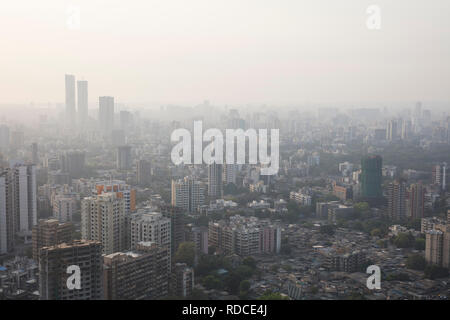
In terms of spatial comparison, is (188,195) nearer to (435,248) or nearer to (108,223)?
(108,223)

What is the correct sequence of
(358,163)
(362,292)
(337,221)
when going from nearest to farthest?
(362,292) < (337,221) < (358,163)

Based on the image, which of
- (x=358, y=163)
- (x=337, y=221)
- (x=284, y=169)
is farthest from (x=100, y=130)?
(x=358, y=163)

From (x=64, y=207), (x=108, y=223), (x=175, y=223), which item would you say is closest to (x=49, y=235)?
(x=108, y=223)

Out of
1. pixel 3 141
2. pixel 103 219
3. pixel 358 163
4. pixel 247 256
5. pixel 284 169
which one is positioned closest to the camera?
pixel 103 219

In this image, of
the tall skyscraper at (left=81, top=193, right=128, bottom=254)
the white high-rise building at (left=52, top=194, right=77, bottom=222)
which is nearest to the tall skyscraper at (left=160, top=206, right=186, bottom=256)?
the tall skyscraper at (left=81, top=193, right=128, bottom=254)

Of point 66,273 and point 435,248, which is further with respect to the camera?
point 435,248
